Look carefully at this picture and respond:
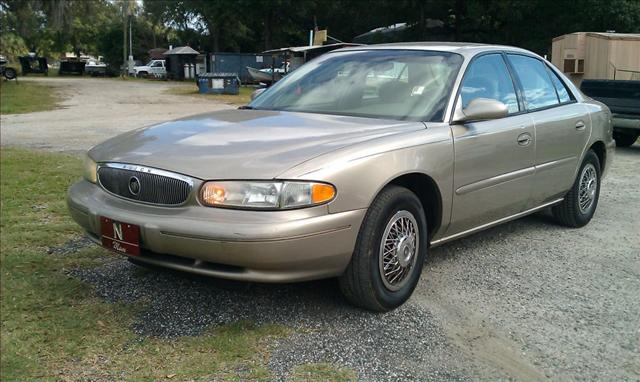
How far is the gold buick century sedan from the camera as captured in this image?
10.1ft

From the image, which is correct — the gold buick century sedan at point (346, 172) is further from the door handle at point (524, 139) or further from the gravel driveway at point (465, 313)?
the gravel driveway at point (465, 313)

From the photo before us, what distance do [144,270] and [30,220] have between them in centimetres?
175

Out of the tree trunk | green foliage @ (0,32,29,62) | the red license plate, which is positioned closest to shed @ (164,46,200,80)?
the tree trunk

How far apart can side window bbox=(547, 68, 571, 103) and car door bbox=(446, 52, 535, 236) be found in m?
0.82

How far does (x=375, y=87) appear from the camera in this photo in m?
4.29

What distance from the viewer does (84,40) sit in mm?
88750

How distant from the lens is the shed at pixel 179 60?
163ft

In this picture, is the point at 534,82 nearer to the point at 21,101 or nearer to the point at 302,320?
the point at 302,320

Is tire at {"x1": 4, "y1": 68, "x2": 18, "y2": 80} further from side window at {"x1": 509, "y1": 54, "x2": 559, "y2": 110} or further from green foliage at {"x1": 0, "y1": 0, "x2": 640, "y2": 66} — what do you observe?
side window at {"x1": 509, "y1": 54, "x2": 559, "y2": 110}

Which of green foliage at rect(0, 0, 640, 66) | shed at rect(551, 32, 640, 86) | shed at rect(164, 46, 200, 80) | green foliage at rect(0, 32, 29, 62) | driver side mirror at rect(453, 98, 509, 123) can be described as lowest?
driver side mirror at rect(453, 98, 509, 123)

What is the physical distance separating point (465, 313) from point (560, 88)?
2729 millimetres

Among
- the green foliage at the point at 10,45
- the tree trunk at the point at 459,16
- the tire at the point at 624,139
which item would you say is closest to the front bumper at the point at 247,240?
the tire at the point at 624,139

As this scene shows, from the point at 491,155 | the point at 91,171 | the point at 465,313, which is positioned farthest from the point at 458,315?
the point at 91,171

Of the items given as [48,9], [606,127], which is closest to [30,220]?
[606,127]
